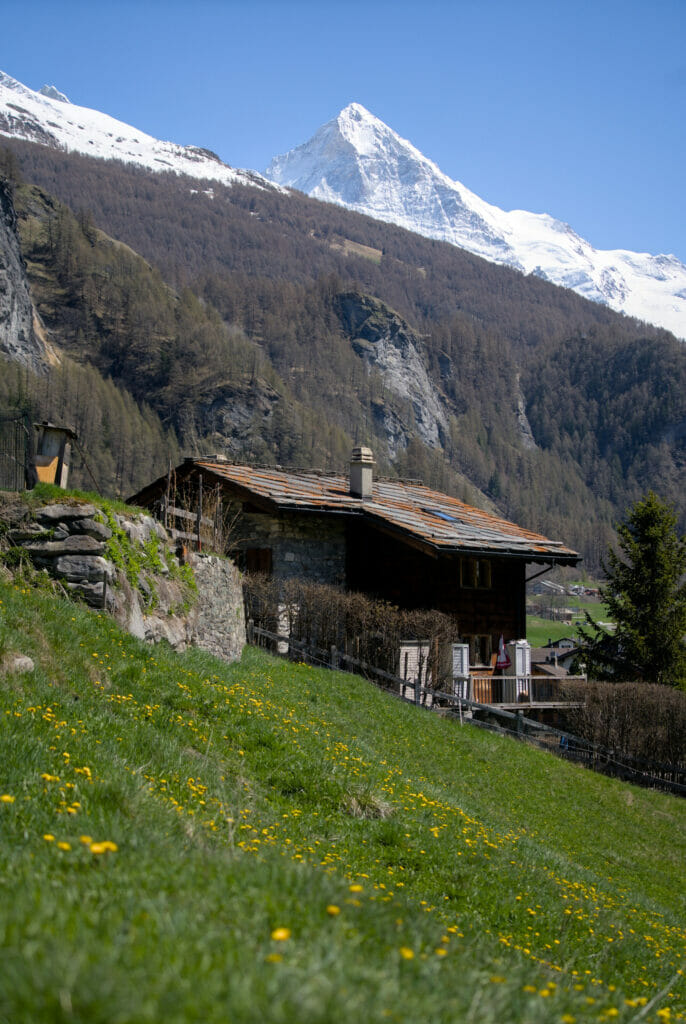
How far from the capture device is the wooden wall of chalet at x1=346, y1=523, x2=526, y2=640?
78.6ft

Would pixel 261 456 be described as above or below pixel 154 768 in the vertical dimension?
above

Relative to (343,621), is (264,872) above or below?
above

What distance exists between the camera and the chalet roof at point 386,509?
75.2 ft

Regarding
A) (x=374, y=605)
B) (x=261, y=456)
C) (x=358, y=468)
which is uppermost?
(x=261, y=456)

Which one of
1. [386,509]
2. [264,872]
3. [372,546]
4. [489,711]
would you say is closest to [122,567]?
[264,872]

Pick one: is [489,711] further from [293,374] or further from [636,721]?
[293,374]

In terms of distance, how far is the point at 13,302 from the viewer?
91.5 metres

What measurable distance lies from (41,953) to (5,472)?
16.6 meters

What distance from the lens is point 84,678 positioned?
7.59 m

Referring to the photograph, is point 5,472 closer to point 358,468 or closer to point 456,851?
point 358,468

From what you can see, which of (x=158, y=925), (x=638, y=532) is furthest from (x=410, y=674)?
(x=158, y=925)

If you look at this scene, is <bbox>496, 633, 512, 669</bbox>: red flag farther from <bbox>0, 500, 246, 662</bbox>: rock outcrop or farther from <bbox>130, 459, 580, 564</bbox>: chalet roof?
<bbox>0, 500, 246, 662</bbox>: rock outcrop

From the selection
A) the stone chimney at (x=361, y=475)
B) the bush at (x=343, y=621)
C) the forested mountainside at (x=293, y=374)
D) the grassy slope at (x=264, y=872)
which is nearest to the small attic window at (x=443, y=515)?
the stone chimney at (x=361, y=475)

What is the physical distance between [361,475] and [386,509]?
1649mm
